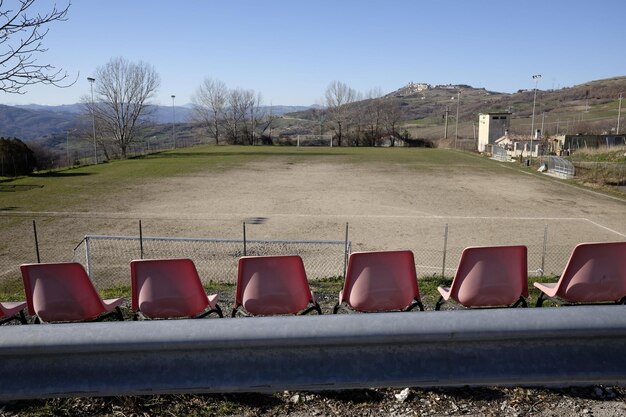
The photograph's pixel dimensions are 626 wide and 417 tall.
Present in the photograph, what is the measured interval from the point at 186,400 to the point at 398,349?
124 cm

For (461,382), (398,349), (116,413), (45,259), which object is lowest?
(45,259)

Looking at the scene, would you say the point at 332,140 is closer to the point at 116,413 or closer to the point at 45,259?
the point at 45,259

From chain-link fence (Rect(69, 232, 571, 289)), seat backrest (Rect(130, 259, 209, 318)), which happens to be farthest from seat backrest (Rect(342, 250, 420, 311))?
chain-link fence (Rect(69, 232, 571, 289))

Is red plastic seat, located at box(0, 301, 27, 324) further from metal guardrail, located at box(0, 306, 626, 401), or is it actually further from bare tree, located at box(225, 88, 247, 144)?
bare tree, located at box(225, 88, 247, 144)

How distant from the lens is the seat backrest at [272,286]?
175 inches

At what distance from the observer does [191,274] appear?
4434 millimetres

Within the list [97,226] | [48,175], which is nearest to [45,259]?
[97,226]

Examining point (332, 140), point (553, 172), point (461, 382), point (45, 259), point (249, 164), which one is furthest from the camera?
point (332, 140)

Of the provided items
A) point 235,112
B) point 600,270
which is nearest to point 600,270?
point 600,270

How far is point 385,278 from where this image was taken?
184 inches

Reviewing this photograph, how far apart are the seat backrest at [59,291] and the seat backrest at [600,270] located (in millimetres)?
4124

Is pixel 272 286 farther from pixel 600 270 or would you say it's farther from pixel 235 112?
pixel 235 112

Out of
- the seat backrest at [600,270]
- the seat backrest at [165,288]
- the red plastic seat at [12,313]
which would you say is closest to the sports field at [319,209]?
the seat backrest at [600,270]

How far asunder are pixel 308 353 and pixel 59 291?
9.30 feet
